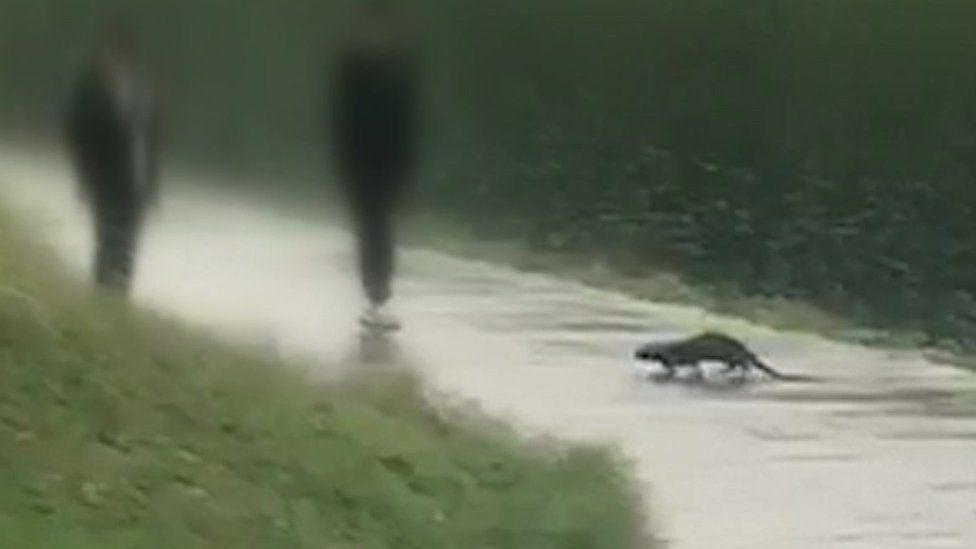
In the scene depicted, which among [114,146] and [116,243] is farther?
[116,243]

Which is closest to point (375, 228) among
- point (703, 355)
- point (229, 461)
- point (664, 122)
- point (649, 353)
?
point (649, 353)

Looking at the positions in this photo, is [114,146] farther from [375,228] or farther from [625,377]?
[375,228]

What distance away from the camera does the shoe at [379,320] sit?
10250 mm

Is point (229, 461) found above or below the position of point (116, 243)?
below

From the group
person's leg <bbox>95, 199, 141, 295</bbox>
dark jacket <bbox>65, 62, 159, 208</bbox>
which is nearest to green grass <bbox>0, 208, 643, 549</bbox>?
person's leg <bbox>95, 199, 141, 295</bbox>

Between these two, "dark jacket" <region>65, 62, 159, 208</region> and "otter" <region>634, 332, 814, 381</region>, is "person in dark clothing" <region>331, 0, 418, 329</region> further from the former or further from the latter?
"otter" <region>634, 332, 814, 381</region>

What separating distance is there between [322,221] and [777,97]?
837 cm

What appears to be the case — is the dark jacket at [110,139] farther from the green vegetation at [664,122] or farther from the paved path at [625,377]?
the green vegetation at [664,122]

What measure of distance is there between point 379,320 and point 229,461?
4313 millimetres

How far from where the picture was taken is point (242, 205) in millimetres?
12539

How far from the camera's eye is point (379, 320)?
10461 millimetres

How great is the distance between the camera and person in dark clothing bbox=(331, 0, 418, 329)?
1027 centimetres

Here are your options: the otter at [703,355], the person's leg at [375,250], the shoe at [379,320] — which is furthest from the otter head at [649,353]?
the person's leg at [375,250]

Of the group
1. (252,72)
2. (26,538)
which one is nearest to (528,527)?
(26,538)
